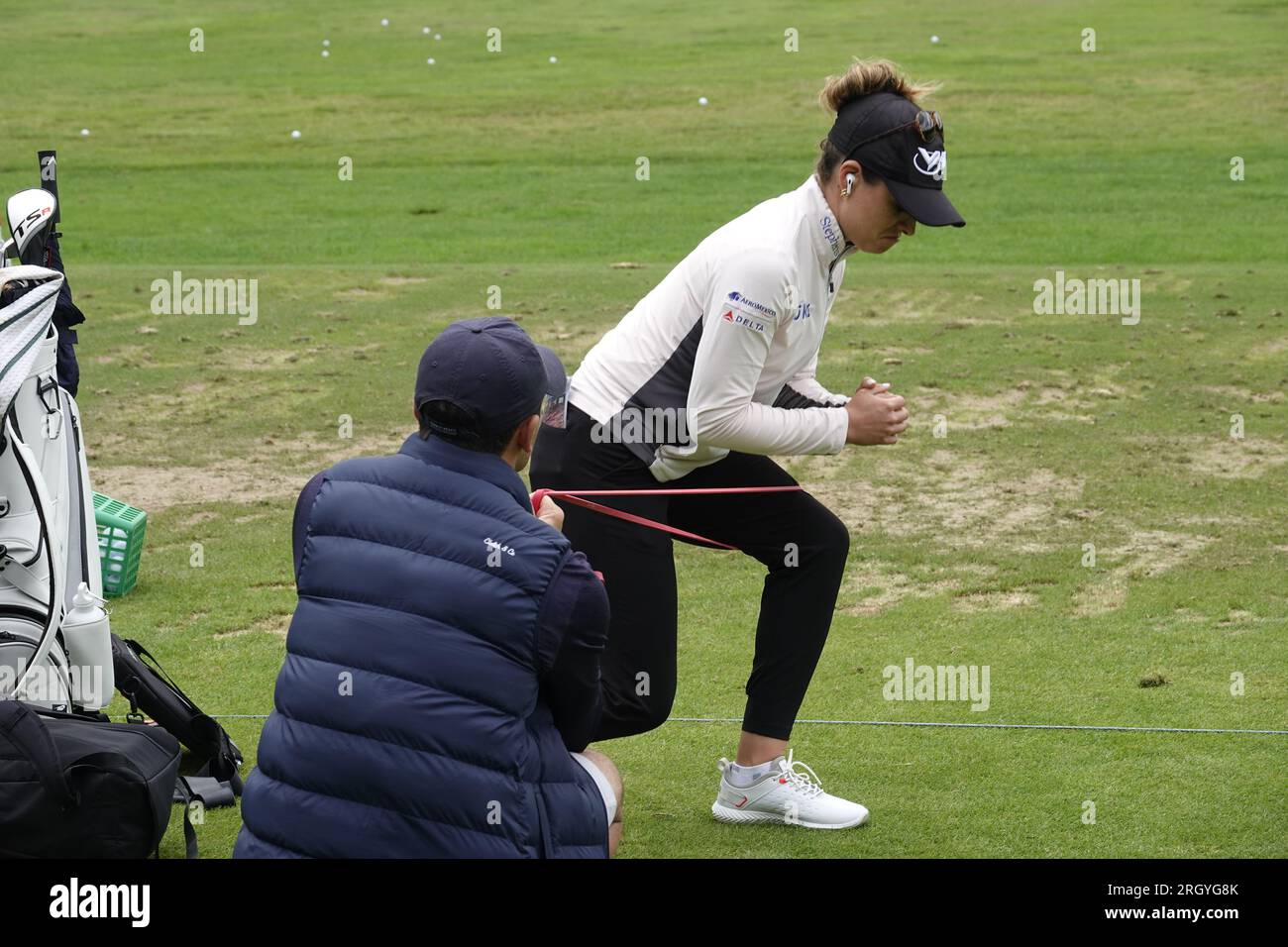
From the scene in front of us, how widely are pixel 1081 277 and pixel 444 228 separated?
751cm

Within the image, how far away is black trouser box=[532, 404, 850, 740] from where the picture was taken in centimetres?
464

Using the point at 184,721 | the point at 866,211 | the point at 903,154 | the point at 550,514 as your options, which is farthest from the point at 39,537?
the point at 903,154

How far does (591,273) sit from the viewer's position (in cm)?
1549

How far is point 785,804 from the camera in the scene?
16.3 ft

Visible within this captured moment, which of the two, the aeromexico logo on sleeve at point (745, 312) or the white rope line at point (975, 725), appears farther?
the white rope line at point (975, 725)

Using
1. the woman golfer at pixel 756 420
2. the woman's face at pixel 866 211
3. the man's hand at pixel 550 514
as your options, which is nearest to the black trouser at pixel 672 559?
the woman golfer at pixel 756 420

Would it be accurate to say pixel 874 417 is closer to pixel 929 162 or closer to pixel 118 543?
pixel 929 162

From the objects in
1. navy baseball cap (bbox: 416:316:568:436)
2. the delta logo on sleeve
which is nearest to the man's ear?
navy baseball cap (bbox: 416:316:568:436)

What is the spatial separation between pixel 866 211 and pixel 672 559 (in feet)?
3.52

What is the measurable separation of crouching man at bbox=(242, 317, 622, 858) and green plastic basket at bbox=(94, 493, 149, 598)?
160 inches

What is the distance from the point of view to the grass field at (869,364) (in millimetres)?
5527

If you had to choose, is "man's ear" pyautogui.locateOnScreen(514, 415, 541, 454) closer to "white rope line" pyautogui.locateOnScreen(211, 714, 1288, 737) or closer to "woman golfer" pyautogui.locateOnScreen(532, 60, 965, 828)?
"woman golfer" pyautogui.locateOnScreen(532, 60, 965, 828)

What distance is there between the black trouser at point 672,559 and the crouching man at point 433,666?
4.05 ft

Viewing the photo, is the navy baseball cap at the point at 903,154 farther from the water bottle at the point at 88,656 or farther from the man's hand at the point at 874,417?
the water bottle at the point at 88,656
